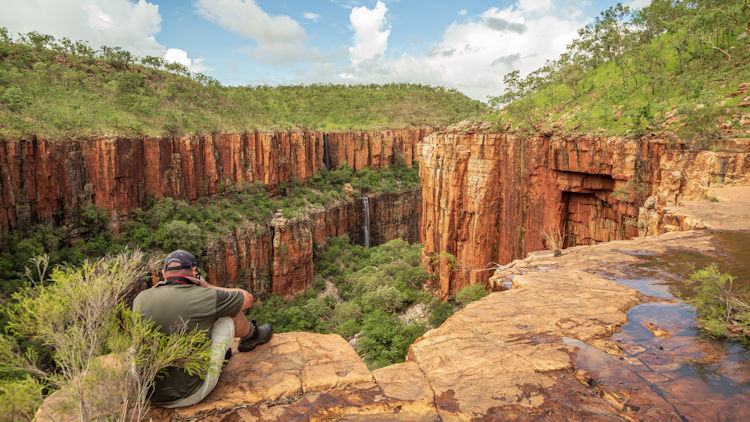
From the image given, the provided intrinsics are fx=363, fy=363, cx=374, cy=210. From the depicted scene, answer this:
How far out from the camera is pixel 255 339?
3.95 metres

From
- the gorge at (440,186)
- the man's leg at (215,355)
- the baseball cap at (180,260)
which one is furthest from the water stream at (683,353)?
the baseball cap at (180,260)

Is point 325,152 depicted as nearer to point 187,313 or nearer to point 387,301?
point 387,301

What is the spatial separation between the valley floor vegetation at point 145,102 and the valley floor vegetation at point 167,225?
208 inches

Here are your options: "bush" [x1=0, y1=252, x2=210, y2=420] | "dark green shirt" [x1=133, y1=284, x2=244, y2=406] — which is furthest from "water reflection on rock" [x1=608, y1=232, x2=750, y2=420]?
"bush" [x1=0, y1=252, x2=210, y2=420]

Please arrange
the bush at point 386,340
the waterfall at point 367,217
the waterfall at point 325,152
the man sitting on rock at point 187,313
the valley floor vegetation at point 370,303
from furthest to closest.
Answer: the waterfall at point 325,152 → the waterfall at point 367,217 → the valley floor vegetation at point 370,303 → the bush at point 386,340 → the man sitting on rock at point 187,313

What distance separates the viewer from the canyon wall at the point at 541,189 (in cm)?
916

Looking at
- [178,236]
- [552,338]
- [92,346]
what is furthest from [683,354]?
[178,236]

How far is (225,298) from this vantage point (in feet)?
10.8

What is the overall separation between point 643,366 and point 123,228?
88.0ft

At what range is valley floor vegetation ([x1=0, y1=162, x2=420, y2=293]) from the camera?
17906 millimetres

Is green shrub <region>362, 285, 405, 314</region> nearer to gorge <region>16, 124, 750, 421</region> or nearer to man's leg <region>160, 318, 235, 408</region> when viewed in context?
gorge <region>16, 124, 750, 421</region>

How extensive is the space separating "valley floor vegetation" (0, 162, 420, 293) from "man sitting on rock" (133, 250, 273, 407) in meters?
8.51

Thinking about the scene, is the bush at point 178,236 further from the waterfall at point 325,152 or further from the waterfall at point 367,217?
the waterfall at point 325,152

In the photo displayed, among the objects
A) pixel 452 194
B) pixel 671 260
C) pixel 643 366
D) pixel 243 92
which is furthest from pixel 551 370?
pixel 243 92
